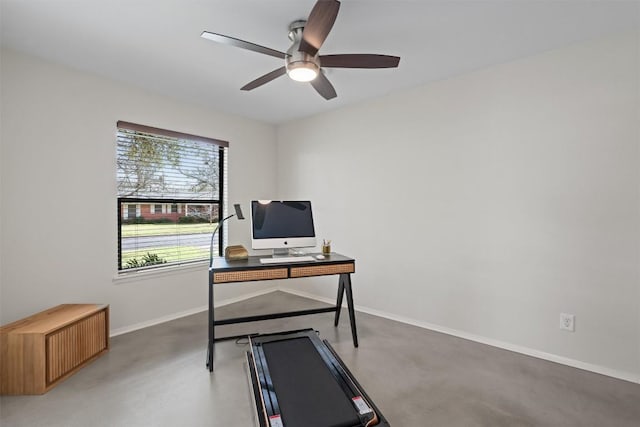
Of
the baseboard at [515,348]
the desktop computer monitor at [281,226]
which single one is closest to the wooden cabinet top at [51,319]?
the desktop computer monitor at [281,226]

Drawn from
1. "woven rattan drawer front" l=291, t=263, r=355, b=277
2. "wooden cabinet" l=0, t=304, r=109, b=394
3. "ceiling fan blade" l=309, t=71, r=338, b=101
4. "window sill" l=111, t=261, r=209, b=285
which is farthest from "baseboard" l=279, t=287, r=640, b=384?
"wooden cabinet" l=0, t=304, r=109, b=394

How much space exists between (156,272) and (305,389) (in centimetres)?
237

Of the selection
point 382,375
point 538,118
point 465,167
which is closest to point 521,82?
point 538,118

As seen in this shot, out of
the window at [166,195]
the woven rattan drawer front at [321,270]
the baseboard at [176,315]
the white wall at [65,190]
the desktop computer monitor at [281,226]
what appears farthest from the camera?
the window at [166,195]

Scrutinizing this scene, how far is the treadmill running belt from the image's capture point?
61.6 inches

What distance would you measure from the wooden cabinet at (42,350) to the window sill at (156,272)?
0.68 meters

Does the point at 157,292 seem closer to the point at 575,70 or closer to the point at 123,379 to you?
the point at 123,379

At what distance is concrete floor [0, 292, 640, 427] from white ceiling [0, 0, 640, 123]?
2538mm

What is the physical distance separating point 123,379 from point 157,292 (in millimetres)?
1271

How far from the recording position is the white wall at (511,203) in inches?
90.7

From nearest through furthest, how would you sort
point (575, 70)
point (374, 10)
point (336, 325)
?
1. point (374, 10)
2. point (575, 70)
3. point (336, 325)

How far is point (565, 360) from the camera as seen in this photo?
2.49 metres

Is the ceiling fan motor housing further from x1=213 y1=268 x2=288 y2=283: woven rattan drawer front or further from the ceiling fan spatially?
x1=213 y1=268 x2=288 y2=283: woven rattan drawer front

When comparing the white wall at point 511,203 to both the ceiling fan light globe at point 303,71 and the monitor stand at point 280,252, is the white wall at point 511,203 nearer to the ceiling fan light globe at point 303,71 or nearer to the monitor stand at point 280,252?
the monitor stand at point 280,252
